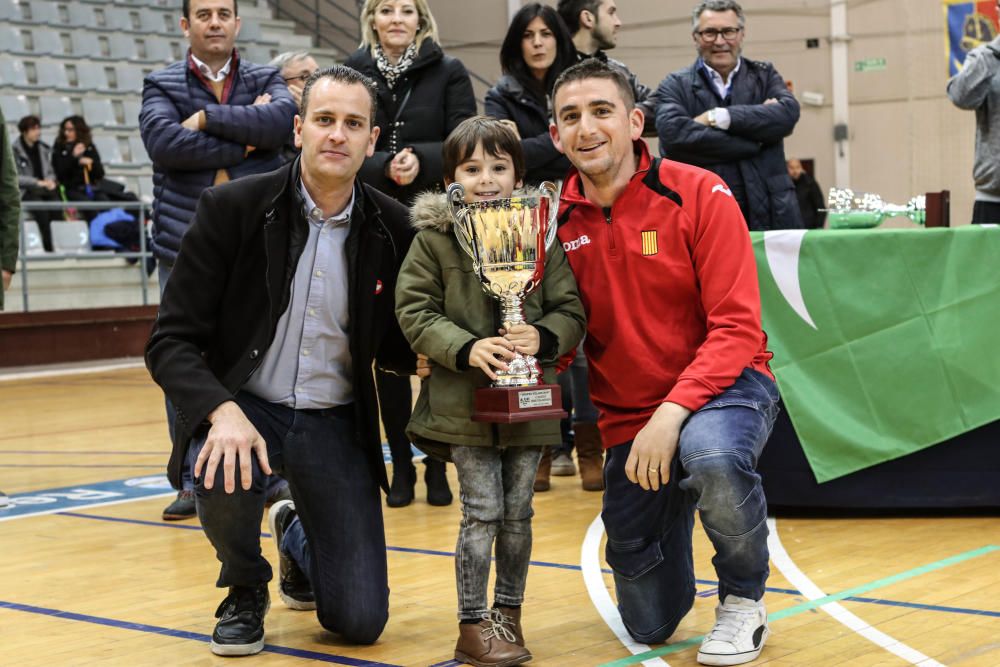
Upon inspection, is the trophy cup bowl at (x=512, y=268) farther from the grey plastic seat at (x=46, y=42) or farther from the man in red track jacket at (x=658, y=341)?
the grey plastic seat at (x=46, y=42)

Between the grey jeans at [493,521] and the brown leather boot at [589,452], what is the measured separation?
1.86 metres

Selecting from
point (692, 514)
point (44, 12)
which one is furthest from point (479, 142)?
point (44, 12)

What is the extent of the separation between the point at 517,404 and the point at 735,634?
598 mm

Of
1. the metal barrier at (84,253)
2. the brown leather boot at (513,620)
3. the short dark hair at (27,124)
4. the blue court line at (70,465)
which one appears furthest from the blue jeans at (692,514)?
the short dark hair at (27,124)

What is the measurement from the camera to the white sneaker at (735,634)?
252 centimetres

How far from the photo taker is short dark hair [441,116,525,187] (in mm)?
2836

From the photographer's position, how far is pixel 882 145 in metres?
13.6

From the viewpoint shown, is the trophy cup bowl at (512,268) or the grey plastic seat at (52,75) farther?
the grey plastic seat at (52,75)

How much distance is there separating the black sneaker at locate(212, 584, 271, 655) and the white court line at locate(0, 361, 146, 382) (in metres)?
7.06

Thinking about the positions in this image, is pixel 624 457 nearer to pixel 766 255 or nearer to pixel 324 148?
pixel 324 148

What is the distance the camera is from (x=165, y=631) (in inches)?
115

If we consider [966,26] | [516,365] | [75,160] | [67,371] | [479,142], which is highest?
[966,26]

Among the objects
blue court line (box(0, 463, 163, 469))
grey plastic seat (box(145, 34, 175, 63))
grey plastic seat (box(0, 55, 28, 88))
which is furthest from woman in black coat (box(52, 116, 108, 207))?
blue court line (box(0, 463, 163, 469))

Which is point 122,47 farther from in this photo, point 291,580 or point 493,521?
point 493,521
